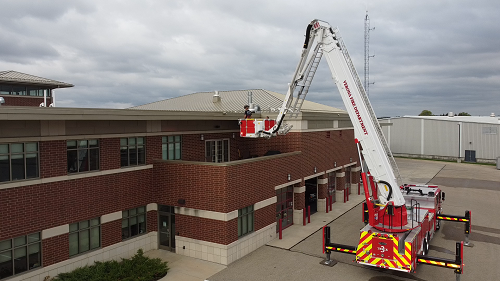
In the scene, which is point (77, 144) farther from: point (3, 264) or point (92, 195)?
point (3, 264)

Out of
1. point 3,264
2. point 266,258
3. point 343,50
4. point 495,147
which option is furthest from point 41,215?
point 495,147

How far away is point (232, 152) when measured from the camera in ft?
71.5

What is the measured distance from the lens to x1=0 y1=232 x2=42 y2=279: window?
11797 mm

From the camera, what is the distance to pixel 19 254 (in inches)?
480

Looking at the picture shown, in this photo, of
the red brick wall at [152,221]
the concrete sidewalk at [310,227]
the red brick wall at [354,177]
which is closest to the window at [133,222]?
the red brick wall at [152,221]

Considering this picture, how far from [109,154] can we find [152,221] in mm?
3828

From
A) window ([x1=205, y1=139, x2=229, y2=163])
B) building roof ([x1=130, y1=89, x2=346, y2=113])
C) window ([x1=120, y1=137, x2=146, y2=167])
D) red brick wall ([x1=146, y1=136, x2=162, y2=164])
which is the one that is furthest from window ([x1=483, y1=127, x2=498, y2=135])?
window ([x1=120, y1=137, x2=146, y2=167])

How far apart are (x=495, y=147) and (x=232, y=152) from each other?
1779 inches

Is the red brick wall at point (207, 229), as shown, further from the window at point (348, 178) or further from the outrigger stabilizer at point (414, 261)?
A: the window at point (348, 178)

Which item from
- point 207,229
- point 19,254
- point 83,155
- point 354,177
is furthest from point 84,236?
point 354,177

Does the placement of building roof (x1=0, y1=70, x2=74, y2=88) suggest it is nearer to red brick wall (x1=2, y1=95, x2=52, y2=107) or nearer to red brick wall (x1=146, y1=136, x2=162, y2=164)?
red brick wall (x1=2, y1=95, x2=52, y2=107)

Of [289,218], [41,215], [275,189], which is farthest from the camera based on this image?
[289,218]

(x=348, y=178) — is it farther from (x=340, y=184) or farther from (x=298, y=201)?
(x=298, y=201)

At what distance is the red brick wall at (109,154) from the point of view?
47.8ft
